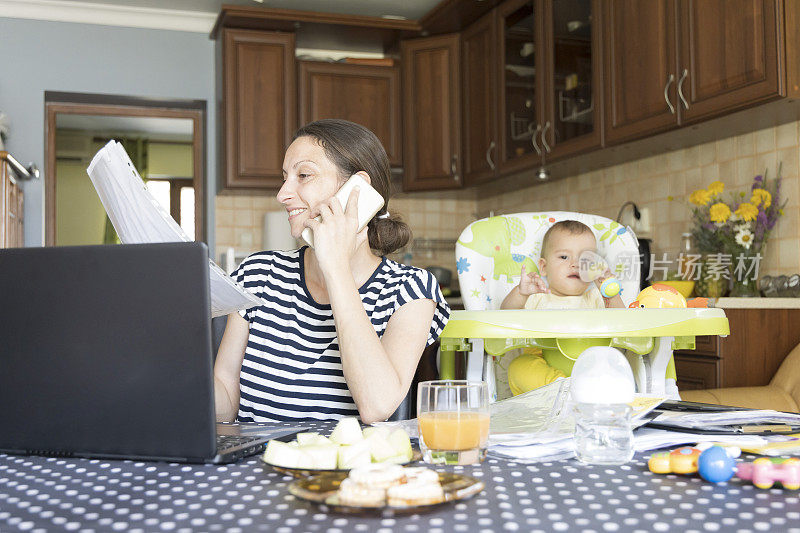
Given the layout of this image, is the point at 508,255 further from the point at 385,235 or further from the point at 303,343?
the point at 303,343

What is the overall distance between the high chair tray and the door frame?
3.52 m

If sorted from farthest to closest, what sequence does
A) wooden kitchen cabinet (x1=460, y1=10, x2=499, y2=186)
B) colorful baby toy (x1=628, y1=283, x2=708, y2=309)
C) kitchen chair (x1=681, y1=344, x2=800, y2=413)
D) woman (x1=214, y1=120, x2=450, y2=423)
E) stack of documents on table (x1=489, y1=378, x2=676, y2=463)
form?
wooden kitchen cabinet (x1=460, y1=10, x2=499, y2=186) < kitchen chair (x1=681, y1=344, x2=800, y2=413) < colorful baby toy (x1=628, y1=283, x2=708, y2=309) < woman (x1=214, y1=120, x2=450, y2=423) < stack of documents on table (x1=489, y1=378, x2=676, y2=463)

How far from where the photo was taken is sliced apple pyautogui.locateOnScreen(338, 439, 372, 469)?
0.73 m

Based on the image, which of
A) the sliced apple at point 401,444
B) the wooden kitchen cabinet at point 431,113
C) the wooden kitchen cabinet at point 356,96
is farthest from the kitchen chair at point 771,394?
the wooden kitchen cabinet at point 356,96

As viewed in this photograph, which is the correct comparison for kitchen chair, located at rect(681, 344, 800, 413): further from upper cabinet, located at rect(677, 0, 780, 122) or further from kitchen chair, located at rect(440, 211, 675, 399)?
upper cabinet, located at rect(677, 0, 780, 122)

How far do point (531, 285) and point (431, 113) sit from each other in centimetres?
262

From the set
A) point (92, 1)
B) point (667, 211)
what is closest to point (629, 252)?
point (667, 211)

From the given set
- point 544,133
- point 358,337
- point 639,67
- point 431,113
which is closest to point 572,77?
point 544,133

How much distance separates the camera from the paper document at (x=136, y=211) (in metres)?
0.86

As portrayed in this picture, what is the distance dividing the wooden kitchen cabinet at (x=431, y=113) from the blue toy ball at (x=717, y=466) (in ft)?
12.9

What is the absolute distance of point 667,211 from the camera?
3.52 meters

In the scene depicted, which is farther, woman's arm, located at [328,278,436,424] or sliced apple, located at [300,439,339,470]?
woman's arm, located at [328,278,436,424]

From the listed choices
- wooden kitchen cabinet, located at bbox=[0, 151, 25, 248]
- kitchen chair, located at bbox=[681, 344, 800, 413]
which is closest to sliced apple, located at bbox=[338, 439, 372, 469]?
kitchen chair, located at bbox=[681, 344, 800, 413]

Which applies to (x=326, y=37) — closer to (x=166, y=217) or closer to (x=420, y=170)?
(x=420, y=170)
